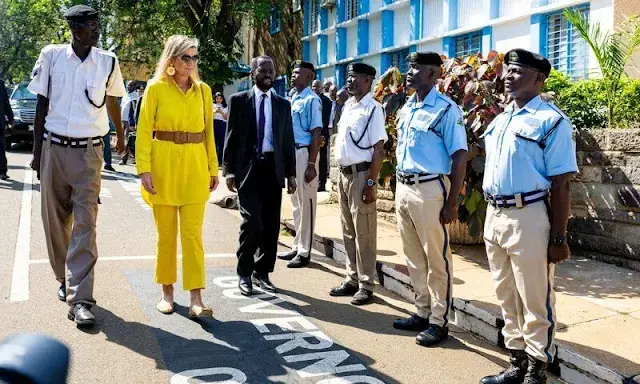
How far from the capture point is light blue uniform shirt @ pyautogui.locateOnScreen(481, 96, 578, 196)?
3.48 m

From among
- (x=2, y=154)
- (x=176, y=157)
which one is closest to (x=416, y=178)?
(x=176, y=157)

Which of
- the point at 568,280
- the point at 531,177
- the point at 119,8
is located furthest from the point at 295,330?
the point at 119,8

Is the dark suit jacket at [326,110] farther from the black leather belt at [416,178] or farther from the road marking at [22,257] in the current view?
the black leather belt at [416,178]

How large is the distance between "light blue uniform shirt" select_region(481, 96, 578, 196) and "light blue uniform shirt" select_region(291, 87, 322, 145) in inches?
123

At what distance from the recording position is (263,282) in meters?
5.82

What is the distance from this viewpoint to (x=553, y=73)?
26.5ft

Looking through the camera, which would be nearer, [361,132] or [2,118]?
[361,132]

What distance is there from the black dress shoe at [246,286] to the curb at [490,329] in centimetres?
130

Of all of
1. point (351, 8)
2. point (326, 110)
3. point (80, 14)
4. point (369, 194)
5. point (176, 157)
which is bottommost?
point (369, 194)

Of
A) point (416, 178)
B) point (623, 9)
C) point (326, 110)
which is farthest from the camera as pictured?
point (326, 110)

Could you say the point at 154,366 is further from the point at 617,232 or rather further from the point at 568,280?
the point at 617,232

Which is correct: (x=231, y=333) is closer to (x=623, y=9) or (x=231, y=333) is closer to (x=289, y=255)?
(x=289, y=255)

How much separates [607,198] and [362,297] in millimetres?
2700

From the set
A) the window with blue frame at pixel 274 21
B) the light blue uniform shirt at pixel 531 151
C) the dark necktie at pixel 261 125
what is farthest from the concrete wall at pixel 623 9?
the window with blue frame at pixel 274 21
